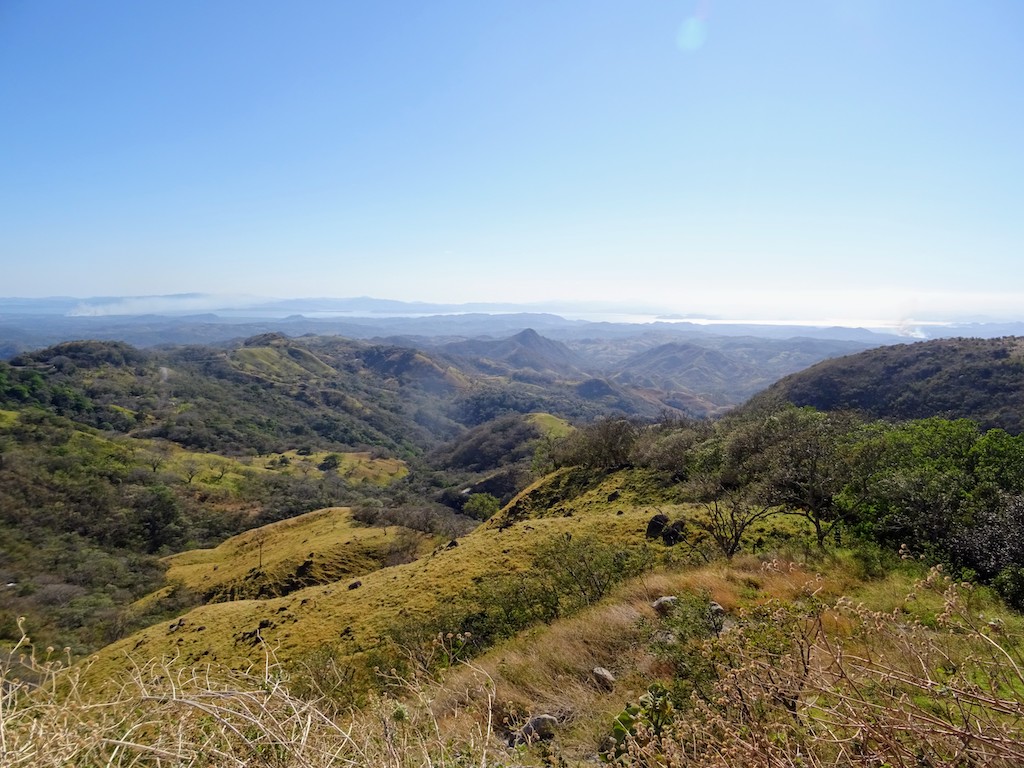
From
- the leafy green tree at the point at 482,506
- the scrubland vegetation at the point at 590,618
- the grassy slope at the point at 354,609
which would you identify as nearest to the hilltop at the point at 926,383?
the leafy green tree at the point at 482,506

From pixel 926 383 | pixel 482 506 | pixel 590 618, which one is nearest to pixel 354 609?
pixel 590 618

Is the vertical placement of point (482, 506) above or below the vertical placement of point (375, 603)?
below

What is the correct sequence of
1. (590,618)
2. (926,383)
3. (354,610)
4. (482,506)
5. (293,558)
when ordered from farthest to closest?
(926,383), (482,506), (293,558), (354,610), (590,618)

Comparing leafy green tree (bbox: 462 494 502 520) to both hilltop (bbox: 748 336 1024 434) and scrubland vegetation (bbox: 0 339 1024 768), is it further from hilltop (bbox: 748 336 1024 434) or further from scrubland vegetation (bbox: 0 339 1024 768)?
hilltop (bbox: 748 336 1024 434)

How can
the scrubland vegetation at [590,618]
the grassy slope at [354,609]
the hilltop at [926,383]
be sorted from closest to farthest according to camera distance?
the scrubland vegetation at [590,618] → the grassy slope at [354,609] → the hilltop at [926,383]

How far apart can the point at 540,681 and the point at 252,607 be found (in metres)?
26.9

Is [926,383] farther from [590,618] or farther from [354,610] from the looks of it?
[590,618]

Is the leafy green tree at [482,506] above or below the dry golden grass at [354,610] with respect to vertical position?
below

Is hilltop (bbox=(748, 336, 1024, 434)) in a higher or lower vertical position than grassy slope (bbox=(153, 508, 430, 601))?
higher

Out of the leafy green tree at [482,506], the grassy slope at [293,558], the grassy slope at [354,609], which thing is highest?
the grassy slope at [354,609]

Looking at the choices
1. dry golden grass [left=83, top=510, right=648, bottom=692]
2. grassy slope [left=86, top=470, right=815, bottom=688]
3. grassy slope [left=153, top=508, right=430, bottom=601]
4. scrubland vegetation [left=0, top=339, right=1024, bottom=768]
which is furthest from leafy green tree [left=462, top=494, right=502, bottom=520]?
dry golden grass [left=83, top=510, right=648, bottom=692]

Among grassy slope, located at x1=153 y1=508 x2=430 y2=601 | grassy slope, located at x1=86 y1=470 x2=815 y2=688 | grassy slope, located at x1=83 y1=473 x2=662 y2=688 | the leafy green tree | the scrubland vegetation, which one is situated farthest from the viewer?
the leafy green tree

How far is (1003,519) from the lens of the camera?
1027 centimetres

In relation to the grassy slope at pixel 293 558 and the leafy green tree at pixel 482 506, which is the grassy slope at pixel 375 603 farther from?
the leafy green tree at pixel 482 506
